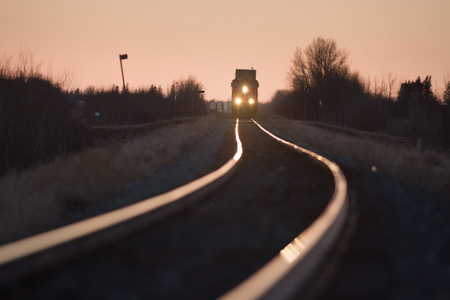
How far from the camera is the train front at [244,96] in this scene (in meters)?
45.3

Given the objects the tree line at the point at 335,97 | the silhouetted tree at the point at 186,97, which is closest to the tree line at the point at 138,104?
the silhouetted tree at the point at 186,97

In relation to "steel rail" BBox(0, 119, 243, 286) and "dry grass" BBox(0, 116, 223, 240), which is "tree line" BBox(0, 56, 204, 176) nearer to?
"dry grass" BBox(0, 116, 223, 240)

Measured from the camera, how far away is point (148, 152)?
1183 cm

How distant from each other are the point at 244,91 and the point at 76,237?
4323 cm

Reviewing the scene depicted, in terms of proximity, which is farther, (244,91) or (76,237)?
(244,91)

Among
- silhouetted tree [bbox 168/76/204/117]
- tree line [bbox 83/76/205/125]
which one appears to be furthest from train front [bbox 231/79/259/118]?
silhouetted tree [bbox 168/76/204/117]

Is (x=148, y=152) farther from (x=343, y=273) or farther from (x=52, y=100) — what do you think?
(x=343, y=273)

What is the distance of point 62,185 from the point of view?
272 inches

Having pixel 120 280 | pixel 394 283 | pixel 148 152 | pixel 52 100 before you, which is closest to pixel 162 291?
pixel 120 280

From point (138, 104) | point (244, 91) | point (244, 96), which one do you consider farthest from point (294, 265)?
point (138, 104)

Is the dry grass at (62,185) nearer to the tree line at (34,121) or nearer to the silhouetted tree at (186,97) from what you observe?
the tree line at (34,121)

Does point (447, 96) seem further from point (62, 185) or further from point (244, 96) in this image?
point (244, 96)

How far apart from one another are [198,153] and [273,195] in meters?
6.75

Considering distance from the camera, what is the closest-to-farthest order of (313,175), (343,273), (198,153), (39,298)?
(39,298), (343,273), (313,175), (198,153)
